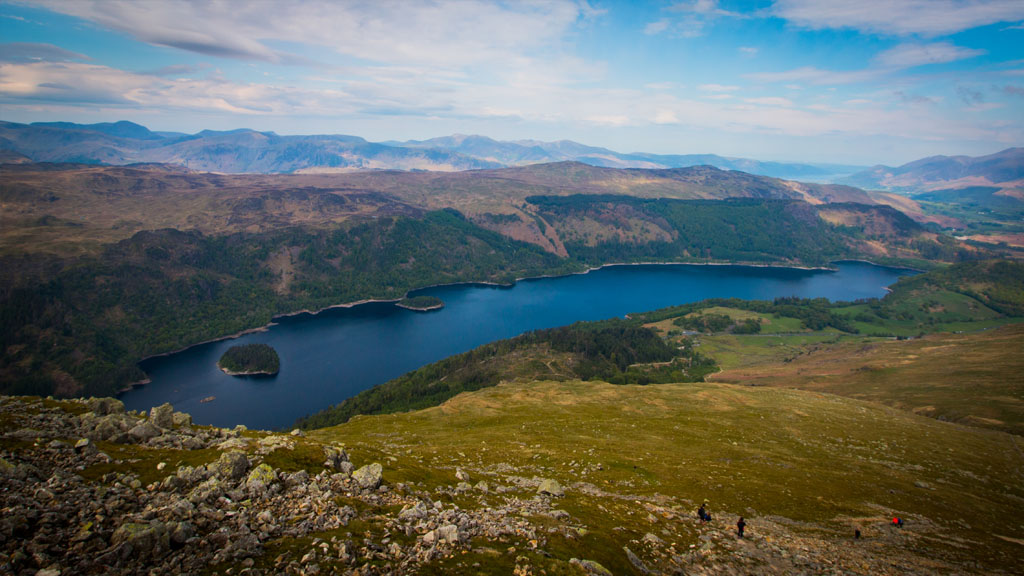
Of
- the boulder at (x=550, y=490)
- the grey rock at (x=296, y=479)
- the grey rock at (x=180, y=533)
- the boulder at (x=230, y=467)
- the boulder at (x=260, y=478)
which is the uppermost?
the grey rock at (x=180, y=533)

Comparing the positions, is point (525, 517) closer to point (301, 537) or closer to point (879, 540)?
point (301, 537)

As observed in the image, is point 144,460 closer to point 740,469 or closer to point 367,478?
point 367,478

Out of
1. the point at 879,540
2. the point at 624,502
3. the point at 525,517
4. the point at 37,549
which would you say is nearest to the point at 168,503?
the point at 37,549

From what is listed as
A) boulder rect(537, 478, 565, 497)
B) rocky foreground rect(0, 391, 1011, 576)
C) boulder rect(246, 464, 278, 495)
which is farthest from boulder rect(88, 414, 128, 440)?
boulder rect(537, 478, 565, 497)

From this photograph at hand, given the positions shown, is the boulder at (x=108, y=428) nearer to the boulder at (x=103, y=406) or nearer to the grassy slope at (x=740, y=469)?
the boulder at (x=103, y=406)

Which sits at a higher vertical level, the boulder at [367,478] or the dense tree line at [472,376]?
the boulder at [367,478]

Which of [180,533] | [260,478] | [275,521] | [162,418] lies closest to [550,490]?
[260,478]

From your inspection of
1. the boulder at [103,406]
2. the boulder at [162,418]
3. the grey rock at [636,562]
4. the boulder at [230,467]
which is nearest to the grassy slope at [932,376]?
the grey rock at [636,562]
